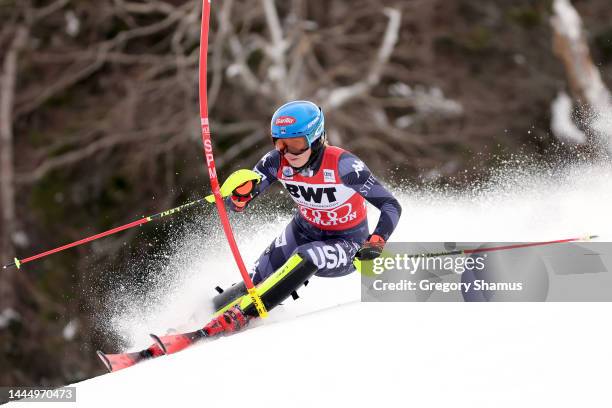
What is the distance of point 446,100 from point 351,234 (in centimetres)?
1301

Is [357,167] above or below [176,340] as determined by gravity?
above

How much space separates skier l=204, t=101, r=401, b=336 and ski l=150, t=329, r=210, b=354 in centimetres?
8

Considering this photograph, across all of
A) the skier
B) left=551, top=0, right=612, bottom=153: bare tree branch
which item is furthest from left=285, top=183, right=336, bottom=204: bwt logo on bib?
left=551, top=0, right=612, bottom=153: bare tree branch

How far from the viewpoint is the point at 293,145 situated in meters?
A: 5.28

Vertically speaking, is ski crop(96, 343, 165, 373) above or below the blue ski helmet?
below

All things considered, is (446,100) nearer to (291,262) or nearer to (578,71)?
(578,71)

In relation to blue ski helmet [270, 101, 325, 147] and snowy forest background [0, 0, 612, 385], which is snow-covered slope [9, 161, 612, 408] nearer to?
blue ski helmet [270, 101, 325, 147]

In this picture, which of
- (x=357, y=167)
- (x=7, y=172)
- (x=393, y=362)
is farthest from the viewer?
(x=7, y=172)

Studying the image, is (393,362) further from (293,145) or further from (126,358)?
(126,358)

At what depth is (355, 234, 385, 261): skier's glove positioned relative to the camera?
518 cm

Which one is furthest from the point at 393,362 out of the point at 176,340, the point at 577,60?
the point at 577,60

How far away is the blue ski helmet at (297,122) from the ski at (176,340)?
4.40 feet

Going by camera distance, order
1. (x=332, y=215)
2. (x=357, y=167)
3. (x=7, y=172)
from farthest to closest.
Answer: (x=7, y=172), (x=332, y=215), (x=357, y=167)

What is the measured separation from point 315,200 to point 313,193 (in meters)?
Answer: 0.07
